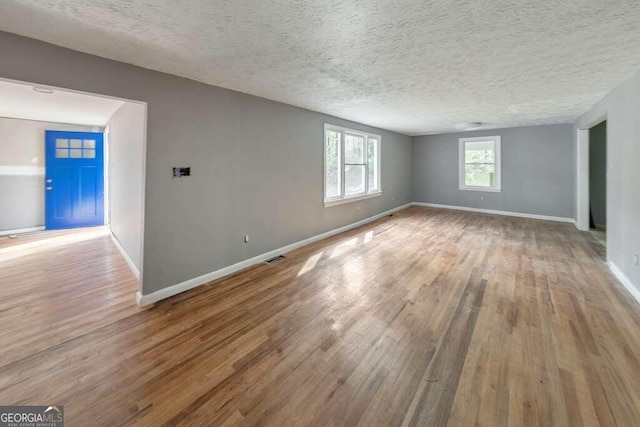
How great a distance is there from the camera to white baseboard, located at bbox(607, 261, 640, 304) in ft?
8.80

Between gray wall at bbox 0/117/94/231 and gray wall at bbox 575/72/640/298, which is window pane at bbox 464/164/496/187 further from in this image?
gray wall at bbox 0/117/94/231

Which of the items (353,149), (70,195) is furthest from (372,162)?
(70,195)

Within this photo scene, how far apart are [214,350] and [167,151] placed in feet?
6.64

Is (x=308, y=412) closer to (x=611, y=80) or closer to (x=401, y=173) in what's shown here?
(x=611, y=80)

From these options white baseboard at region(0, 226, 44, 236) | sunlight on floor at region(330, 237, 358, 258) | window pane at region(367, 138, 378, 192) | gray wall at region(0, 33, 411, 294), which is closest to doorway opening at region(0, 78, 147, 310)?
white baseboard at region(0, 226, 44, 236)

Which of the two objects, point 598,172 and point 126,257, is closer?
point 126,257

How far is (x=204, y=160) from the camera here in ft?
10.3

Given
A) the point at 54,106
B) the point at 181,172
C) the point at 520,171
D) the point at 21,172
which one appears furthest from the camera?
the point at 520,171

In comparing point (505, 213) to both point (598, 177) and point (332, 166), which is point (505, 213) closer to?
point (598, 177)

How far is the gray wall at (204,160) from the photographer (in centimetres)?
229

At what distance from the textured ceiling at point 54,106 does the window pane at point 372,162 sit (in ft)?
16.6

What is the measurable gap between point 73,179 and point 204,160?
4.80 m

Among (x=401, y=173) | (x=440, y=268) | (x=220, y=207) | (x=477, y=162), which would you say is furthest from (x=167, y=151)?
(x=477, y=162)

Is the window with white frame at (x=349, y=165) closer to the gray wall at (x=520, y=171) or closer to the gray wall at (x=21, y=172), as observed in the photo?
the gray wall at (x=520, y=171)
